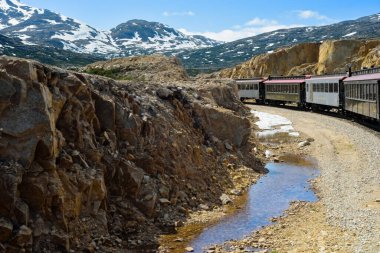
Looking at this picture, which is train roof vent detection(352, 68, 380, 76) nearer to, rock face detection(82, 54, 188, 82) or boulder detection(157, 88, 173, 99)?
rock face detection(82, 54, 188, 82)

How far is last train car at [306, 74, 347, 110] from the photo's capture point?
45.0 m

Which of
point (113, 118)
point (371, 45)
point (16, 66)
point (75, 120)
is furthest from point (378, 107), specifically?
point (371, 45)

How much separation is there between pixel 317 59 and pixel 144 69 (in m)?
78.5

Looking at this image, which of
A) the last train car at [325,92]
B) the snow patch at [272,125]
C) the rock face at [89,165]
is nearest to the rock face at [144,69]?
the snow patch at [272,125]

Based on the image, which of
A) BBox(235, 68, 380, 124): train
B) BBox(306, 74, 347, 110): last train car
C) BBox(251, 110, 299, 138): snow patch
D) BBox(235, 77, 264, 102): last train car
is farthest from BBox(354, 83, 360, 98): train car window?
BBox(235, 77, 264, 102): last train car

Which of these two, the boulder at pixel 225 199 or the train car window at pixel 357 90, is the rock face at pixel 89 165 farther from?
the train car window at pixel 357 90

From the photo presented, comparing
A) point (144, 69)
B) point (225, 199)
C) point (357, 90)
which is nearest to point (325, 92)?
point (357, 90)

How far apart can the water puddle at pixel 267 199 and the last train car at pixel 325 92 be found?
54.7ft

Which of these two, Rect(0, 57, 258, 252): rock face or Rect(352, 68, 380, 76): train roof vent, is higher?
Rect(352, 68, 380, 76): train roof vent

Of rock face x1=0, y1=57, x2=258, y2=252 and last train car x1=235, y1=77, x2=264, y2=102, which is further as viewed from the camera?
last train car x1=235, y1=77, x2=264, y2=102

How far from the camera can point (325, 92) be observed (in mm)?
48969

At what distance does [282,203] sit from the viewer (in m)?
20.7

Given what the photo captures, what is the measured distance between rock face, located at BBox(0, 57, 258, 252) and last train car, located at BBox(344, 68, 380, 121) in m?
13.9

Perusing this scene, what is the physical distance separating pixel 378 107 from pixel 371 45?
227 feet
